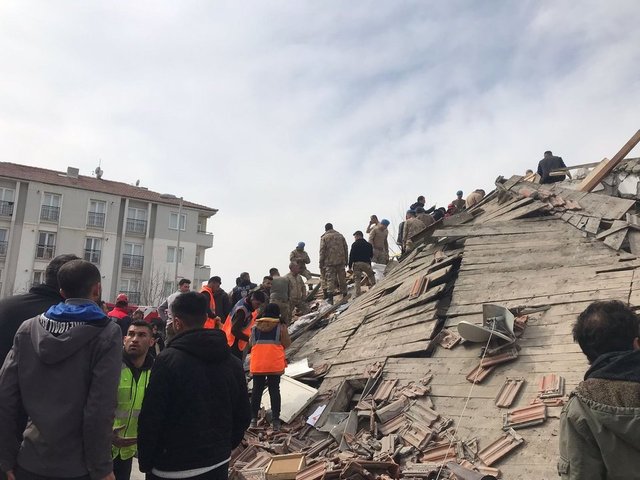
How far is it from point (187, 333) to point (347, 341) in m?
6.37

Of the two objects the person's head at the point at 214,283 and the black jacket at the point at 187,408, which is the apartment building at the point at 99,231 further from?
the black jacket at the point at 187,408

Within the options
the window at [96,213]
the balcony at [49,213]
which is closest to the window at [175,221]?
the window at [96,213]

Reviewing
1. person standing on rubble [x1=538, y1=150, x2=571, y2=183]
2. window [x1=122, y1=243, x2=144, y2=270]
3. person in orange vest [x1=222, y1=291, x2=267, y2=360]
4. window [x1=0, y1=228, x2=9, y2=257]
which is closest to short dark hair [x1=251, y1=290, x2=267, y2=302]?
person in orange vest [x1=222, y1=291, x2=267, y2=360]

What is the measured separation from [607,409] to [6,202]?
41.5 m

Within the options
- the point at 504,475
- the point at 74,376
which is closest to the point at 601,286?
the point at 504,475

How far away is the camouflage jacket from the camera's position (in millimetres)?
13508

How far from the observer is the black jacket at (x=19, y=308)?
3.31m

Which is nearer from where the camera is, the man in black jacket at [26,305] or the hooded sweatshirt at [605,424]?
the hooded sweatshirt at [605,424]

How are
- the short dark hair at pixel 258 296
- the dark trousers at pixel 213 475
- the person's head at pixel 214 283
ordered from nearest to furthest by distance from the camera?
the dark trousers at pixel 213 475, the short dark hair at pixel 258 296, the person's head at pixel 214 283

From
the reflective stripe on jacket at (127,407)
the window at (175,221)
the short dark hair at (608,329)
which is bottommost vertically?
the reflective stripe on jacket at (127,407)

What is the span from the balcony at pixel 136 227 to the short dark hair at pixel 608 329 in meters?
40.9

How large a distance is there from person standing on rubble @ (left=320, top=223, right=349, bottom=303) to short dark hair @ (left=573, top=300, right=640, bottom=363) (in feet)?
35.9

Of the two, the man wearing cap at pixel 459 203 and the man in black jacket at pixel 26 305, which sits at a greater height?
the man wearing cap at pixel 459 203

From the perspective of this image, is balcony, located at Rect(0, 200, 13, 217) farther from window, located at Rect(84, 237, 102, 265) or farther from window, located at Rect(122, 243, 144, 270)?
window, located at Rect(122, 243, 144, 270)
